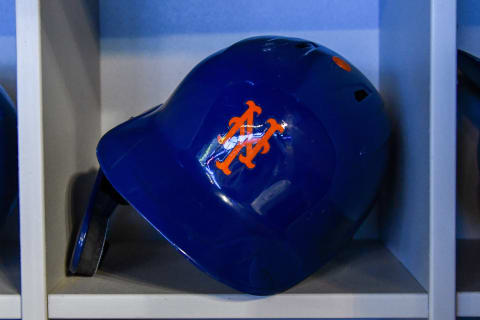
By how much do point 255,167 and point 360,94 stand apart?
18cm

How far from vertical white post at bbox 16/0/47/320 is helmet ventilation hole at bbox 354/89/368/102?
0.37 metres

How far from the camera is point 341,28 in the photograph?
2.46ft

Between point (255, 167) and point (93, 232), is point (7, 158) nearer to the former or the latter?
point (93, 232)

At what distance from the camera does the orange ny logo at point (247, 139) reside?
1.62 feet

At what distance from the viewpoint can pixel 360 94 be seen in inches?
22.6

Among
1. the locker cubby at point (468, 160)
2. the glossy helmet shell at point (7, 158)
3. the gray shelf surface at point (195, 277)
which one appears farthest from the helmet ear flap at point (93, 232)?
the locker cubby at point (468, 160)

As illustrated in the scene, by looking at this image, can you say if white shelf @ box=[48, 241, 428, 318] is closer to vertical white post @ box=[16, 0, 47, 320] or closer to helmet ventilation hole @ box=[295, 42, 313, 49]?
vertical white post @ box=[16, 0, 47, 320]

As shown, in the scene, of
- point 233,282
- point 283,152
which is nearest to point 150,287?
point 233,282

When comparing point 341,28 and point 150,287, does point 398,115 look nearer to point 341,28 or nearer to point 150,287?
point 341,28

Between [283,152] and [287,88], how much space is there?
0.25 ft

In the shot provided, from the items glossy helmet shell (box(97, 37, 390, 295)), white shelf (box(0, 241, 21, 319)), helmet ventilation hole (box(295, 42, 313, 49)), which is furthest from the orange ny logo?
white shelf (box(0, 241, 21, 319))

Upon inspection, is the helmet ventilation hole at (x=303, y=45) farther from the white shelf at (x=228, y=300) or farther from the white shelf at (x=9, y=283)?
the white shelf at (x=9, y=283)

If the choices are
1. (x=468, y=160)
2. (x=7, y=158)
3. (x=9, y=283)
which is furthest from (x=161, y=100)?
(x=468, y=160)

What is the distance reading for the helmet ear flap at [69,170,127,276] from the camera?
55cm
